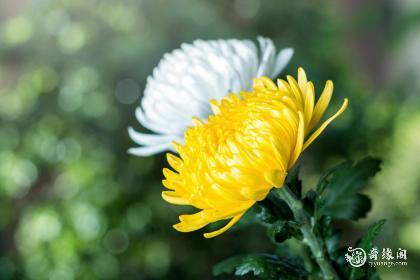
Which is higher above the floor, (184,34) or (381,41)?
(381,41)

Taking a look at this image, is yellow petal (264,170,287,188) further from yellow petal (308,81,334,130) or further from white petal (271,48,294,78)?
white petal (271,48,294,78)

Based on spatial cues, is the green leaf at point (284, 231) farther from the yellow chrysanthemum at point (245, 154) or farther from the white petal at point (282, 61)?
the white petal at point (282, 61)

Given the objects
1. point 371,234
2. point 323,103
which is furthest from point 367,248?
point 323,103

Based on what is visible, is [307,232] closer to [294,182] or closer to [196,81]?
[294,182]

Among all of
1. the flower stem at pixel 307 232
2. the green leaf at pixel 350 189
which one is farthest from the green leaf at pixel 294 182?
the green leaf at pixel 350 189

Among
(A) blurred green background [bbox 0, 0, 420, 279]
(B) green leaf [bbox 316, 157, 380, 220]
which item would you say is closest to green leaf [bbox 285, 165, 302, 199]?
(B) green leaf [bbox 316, 157, 380, 220]

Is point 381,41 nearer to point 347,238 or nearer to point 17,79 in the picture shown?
point 347,238

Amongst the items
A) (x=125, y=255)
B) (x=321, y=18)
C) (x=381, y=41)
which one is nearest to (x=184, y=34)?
(x=321, y=18)
